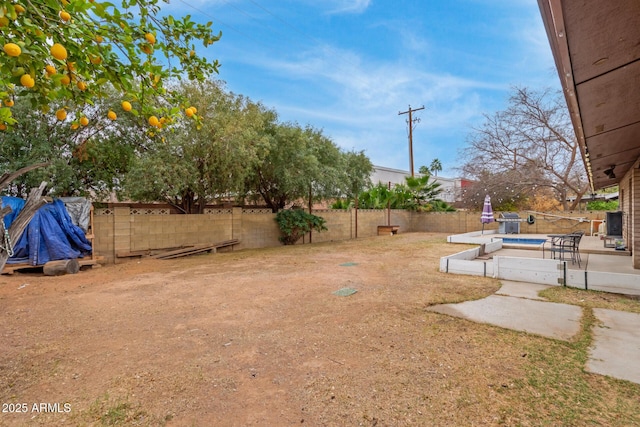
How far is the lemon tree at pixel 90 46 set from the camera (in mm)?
1586

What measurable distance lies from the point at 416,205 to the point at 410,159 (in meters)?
5.57

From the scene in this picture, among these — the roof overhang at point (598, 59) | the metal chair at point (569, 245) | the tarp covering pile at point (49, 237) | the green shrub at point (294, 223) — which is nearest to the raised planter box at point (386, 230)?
the green shrub at point (294, 223)

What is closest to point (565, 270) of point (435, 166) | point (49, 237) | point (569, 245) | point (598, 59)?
point (569, 245)

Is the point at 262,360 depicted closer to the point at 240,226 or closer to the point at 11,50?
the point at 11,50

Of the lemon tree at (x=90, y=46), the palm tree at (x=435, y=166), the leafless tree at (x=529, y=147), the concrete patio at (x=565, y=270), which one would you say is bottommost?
the concrete patio at (x=565, y=270)

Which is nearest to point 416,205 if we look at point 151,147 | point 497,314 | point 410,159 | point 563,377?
point 410,159

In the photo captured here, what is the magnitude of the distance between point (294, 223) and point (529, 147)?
13.6 metres

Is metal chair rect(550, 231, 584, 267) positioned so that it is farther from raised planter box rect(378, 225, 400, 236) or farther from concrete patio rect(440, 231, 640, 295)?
raised planter box rect(378, 225, 400, 236)

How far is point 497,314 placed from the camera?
4.18m

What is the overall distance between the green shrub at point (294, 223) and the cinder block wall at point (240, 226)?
1.10 feet

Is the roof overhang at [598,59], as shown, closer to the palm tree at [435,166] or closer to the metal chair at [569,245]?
the metal chair at [569,245]

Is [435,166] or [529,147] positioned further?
[435,166]

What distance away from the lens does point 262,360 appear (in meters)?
2.95

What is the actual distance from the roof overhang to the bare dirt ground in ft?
8.39
